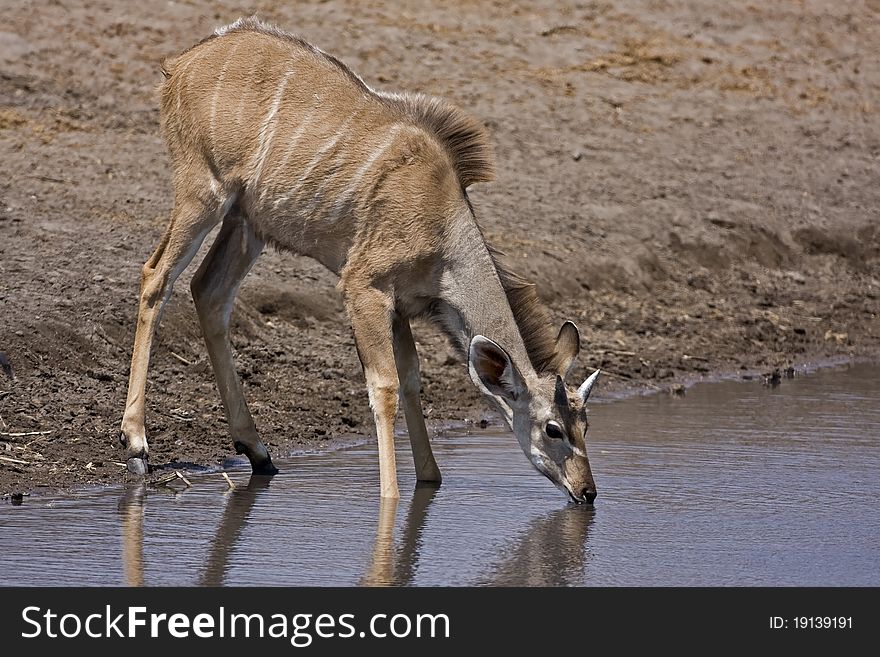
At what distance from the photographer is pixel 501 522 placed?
21.8ft

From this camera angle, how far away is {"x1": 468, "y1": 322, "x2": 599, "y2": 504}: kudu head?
7.06m

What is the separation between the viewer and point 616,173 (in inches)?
528

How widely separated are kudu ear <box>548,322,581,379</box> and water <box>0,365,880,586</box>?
59 cm

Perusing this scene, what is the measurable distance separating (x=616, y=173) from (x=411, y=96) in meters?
5.71

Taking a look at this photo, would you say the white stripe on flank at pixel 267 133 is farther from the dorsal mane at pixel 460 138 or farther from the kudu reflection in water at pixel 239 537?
the kudu reflection in water at pixel 239 537

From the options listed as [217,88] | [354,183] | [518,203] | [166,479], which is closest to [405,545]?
[166,479]

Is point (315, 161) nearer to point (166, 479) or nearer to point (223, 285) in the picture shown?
point (223, 285)

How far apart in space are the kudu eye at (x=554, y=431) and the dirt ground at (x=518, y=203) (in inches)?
63.8

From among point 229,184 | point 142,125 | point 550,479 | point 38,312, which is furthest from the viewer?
point 142,125

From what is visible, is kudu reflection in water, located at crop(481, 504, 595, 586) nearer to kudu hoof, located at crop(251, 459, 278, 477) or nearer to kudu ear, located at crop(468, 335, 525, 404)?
kudu ear, located at crop(468, 335, 525, 404)
